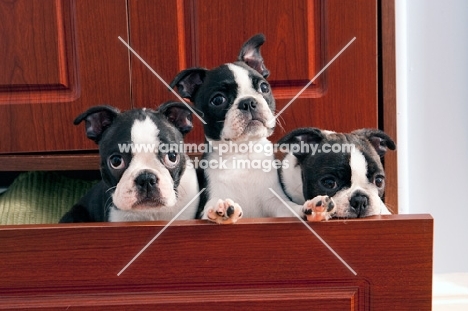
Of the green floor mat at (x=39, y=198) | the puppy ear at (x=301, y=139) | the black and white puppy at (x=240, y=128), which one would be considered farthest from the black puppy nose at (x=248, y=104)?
the green floor mat at (x=39, y=198)

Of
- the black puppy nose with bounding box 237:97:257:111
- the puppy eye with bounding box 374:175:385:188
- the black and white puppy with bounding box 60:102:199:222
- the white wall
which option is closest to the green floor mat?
the black and white puppy with bounding box 60:102:199:222

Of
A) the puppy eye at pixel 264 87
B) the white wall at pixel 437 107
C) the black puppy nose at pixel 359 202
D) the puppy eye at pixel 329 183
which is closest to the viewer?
the black puppy nose at pixel 359 202

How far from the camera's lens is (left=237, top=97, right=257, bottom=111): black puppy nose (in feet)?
4.24

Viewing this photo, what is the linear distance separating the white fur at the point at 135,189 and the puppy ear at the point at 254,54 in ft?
1.02

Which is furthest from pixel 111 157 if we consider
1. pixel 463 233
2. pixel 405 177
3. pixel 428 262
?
pixel 463 233

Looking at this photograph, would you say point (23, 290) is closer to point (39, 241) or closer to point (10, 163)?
point (39, 241)

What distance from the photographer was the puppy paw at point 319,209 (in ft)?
3.28

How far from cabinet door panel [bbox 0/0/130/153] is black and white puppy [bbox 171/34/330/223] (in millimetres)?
260

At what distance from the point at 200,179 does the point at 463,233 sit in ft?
3.37

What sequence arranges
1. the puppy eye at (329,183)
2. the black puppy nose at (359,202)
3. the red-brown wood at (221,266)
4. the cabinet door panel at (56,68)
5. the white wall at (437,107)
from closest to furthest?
the red-brown wood at (221,266) < the black puppy nose at (359,202) < the puppy eye at (329,183) < the cabinet door panel at (56,68) < the white wall at (437,107)

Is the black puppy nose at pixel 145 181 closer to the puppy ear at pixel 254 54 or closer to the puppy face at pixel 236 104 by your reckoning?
the puppy face at pixel 236 104

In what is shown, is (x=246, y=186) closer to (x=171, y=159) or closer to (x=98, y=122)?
(x=171, y=159)

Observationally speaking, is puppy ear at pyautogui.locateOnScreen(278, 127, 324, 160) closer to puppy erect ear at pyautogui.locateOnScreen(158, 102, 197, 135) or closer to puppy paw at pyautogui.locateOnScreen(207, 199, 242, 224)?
puppy erect ear at pyautogui.locateOnScreen(158, 102, 197, 135)

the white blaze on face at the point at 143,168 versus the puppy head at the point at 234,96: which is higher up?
the puppy head at the point at 234,96
